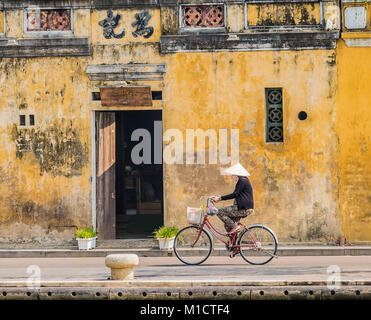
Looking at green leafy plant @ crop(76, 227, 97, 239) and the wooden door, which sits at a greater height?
the wooden door

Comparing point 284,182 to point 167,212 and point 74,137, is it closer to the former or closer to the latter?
point 167,212

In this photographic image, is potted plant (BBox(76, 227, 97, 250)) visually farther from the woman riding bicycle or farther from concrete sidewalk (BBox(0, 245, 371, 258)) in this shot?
the woman riding bicycle

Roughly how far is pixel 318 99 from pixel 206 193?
11.1ft

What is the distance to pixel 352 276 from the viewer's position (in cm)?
1243

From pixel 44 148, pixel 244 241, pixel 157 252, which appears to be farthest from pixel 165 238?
pixel 44 148

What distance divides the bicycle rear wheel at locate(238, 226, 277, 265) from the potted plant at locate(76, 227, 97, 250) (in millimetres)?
4477

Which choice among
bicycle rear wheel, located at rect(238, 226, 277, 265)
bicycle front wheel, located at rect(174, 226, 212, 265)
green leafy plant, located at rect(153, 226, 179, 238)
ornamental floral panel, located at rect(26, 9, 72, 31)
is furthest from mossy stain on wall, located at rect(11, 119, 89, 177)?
bicycle rear wheel, located at rect(238, 226, 277, 265)

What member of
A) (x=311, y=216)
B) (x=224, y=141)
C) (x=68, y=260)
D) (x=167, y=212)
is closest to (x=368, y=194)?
(x=311, y=216)

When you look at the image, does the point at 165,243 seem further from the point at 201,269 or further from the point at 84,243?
the point at 201,269

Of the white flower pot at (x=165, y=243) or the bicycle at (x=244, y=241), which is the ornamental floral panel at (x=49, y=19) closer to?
the white flower pot at (x=165, y=243)

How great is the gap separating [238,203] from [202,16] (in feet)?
18.5

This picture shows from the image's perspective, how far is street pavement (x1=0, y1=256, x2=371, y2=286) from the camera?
12.5m

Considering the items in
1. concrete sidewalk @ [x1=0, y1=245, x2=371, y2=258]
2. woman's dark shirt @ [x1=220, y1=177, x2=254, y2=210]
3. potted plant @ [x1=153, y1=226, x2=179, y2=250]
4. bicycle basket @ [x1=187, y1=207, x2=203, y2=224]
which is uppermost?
woman's dark shirt @ [x1=220, y1=177, x2=254, y2=210]
